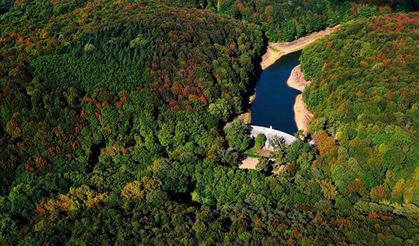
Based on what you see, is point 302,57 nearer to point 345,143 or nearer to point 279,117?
point 279,117

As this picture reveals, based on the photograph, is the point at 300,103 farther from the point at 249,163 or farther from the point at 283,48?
the point at 283,48

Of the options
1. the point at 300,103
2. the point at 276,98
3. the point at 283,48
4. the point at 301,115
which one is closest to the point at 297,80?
the point at 276,98

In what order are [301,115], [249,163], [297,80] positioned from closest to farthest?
1. [249,163]
2. [301,115]
3. [297,80]

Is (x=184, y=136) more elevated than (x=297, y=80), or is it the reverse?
(x=184, y=136)

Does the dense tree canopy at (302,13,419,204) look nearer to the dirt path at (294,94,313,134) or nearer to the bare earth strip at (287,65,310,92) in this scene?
the dirt path at (294,94,313,134)

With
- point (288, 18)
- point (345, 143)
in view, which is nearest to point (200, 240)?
point (345, 143)

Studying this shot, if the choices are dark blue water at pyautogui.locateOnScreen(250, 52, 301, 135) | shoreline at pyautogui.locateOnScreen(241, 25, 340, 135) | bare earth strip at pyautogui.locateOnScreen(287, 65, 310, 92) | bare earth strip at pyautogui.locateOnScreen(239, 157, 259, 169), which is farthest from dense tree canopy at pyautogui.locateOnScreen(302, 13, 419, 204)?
bare earth strip at pyautogui.locateOnScreen(239, 157, 259, 169)
